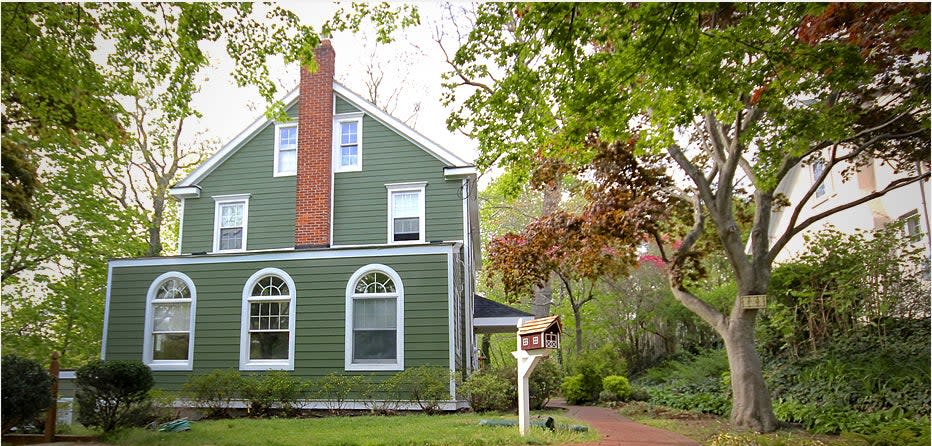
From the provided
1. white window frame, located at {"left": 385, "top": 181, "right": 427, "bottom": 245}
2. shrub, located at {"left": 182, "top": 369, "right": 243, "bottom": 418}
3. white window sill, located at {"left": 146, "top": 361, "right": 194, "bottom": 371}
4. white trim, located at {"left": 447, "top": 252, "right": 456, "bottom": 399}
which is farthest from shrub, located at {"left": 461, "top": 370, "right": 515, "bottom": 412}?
white window sill, located at {"left": 146, "top": 361, "right": 194, "bottom": 371}

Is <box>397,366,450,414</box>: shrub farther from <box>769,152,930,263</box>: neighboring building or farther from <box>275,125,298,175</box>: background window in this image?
<box>769,152,930,263</box>: neighboring building

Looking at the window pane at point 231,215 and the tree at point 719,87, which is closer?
the tree at point 719,87

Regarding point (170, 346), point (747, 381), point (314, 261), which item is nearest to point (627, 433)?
point (747, 381)

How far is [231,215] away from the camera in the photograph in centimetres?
1522

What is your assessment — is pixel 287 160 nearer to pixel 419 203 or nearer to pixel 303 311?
pixel 419 203

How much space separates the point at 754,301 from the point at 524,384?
3.80 metres

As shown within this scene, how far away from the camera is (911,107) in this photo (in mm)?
8969

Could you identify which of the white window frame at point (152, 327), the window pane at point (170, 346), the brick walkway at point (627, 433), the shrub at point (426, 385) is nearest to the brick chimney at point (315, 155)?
the white window frame at point (152, 327)

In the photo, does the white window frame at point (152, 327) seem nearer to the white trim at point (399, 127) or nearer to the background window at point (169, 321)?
the background window at point (169, 321)

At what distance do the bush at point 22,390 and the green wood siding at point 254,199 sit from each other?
7161 millimetres

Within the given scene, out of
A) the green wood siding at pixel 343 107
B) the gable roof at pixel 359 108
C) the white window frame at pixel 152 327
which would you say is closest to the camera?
the white window frame at pixel 152 327

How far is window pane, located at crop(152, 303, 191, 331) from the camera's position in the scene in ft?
Result: 42.1

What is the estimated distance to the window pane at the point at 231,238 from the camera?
15074mm

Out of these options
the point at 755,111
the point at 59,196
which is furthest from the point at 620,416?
the point at 59,196
